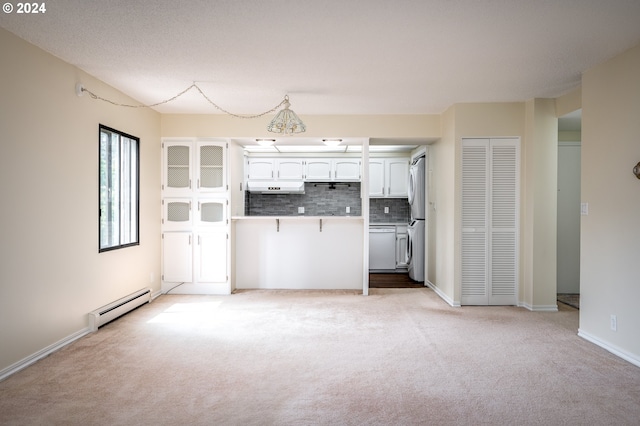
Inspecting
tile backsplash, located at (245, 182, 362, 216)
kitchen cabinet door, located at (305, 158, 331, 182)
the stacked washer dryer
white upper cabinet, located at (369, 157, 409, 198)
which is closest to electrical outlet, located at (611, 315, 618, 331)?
the stacked washer dryer

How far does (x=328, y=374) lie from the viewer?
3008mm

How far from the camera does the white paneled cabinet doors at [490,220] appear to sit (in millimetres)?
5121

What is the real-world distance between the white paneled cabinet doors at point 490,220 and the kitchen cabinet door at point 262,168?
12.6ft

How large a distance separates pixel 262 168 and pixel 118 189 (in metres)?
3.38

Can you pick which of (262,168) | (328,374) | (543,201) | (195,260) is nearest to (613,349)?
(543,201)

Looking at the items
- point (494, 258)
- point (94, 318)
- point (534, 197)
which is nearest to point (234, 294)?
point (94, 318)

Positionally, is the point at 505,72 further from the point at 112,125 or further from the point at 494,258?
the point at 112,125

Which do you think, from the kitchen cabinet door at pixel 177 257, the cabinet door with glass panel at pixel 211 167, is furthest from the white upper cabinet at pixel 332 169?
the kitchen cabinet door at pixel 177 257

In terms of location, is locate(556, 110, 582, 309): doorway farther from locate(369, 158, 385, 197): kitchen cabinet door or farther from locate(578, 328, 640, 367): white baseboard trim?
locate(369, 158, 385, 197): kitchen cabinet door

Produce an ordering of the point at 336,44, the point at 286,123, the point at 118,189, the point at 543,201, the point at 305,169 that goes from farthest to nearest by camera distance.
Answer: the point at 305,169 < the point at 543,201 < the point at 118,189 < the point at 286,123 < the point at 336,44

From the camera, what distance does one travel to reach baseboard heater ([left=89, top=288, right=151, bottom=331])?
157 inches

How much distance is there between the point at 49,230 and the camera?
3.45 meters

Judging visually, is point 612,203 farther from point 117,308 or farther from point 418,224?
point 117,308

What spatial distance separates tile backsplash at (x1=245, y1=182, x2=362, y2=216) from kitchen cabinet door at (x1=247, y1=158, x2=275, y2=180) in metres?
0.51
